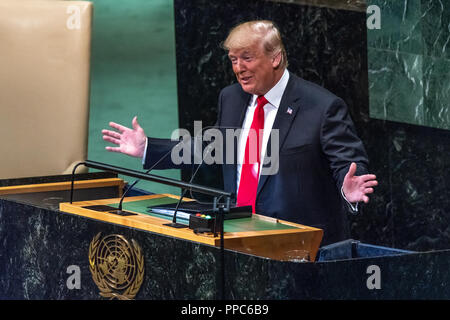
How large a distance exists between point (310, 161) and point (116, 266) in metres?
1.11

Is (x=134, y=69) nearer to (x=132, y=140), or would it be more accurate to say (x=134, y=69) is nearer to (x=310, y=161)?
(x=132, y=140)

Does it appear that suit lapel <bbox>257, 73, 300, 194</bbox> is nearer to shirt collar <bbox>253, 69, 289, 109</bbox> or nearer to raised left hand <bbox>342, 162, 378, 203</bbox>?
shirt collar <bbox>253, 69, 289, 109</bbox>

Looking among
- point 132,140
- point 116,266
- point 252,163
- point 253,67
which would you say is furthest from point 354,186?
point 132,140

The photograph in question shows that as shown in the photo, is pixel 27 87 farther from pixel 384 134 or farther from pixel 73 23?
pixel 384 134

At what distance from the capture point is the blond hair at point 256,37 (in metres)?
3.87

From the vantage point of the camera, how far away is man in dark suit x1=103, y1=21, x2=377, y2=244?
3824mm

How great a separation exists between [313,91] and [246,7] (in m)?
1.67

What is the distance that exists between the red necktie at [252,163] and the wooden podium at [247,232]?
1.98 ft

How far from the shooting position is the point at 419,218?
5.64 m

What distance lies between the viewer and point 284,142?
3852mm

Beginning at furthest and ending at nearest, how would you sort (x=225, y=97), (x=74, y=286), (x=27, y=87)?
(x=27, y=87), (x=225, y=97), (x=74, y=286)

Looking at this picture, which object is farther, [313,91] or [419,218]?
[419,218]

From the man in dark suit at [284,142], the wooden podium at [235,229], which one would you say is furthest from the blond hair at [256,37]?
the wooden podium at [235,229]
